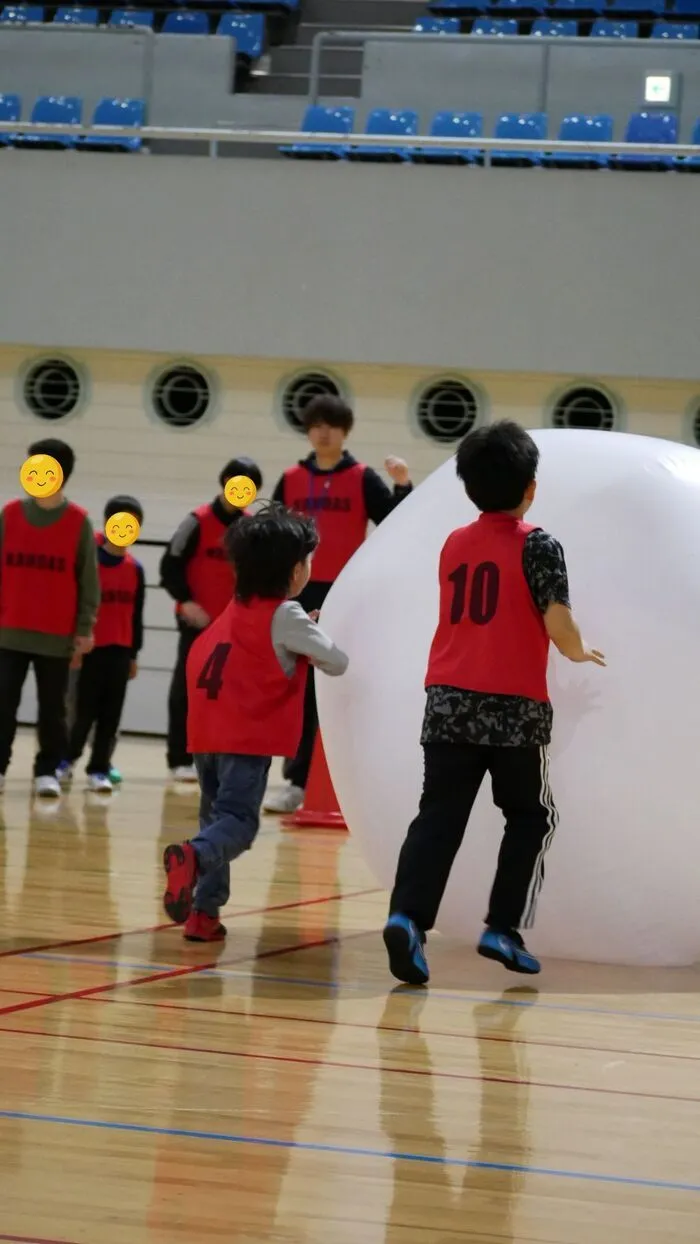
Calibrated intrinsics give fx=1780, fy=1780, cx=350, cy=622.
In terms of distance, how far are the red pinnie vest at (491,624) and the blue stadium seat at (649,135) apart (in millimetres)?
8369

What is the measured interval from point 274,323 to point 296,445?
93 centimetres

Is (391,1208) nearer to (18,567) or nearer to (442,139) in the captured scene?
(18,567)

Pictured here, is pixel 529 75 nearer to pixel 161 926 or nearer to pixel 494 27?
pixel 494 27

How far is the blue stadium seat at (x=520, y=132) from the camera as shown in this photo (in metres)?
12.0

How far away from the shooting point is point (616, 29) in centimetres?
1382

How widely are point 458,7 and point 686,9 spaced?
1.84 m

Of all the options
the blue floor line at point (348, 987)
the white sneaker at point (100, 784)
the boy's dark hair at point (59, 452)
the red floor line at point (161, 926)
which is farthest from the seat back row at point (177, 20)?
the blue floor line at point (348, 987)

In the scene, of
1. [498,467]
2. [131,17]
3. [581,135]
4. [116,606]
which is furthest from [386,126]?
[498,467]

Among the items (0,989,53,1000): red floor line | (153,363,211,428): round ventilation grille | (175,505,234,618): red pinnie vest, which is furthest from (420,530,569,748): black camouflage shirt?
(153,363,211,428): round ventilation grille

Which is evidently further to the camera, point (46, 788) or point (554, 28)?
point (554, 28)

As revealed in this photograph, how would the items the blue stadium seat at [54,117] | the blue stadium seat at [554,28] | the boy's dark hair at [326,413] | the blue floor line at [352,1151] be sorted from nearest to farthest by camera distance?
the blue floor line at [352,1151] → the boy's dark hair at [326,413] → the blue stadium seat at [54,117] → the blue stadium seat at [554,28]

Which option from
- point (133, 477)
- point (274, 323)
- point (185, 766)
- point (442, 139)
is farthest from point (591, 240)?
point (185, 766)

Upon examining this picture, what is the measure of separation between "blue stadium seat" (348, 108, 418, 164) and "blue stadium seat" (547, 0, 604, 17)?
2.29 metres

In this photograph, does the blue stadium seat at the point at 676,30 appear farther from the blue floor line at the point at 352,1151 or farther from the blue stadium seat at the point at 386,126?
the blue floor line at the point at 352,1151
